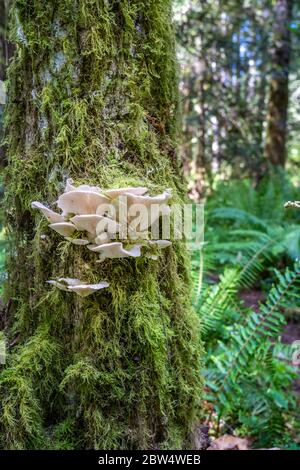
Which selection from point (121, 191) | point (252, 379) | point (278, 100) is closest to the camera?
point (121, 191)

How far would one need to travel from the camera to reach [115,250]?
4.55 feet

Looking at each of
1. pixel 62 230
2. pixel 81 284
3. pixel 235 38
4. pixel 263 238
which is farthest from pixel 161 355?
pixel 235 38

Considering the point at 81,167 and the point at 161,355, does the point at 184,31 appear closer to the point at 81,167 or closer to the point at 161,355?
the point at 81,167


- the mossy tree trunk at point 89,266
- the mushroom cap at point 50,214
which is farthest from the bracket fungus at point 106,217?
the mossy tree trunk at point 89,266

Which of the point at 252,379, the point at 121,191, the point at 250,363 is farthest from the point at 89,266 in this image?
the point at 252,379

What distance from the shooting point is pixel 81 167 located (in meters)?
1.61

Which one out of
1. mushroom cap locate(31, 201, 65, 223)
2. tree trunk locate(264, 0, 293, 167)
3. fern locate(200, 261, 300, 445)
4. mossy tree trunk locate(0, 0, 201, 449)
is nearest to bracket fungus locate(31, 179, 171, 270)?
mushroom cap locate(31, 201, 65, 223)

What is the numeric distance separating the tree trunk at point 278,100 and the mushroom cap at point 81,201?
23.1 feet

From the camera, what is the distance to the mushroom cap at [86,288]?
1387 mm

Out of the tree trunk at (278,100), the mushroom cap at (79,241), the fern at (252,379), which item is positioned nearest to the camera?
the mushroom cap at (79,241)

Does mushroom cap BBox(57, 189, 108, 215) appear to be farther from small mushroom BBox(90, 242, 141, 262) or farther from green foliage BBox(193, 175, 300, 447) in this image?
green foliage BBox(193, 175, 300, 447)

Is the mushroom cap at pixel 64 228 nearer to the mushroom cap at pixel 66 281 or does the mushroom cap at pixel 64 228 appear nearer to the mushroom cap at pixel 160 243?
the mushroom cap at pixel 66 281

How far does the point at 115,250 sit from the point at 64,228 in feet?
0.72

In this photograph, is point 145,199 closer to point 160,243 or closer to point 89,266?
point 160,243
